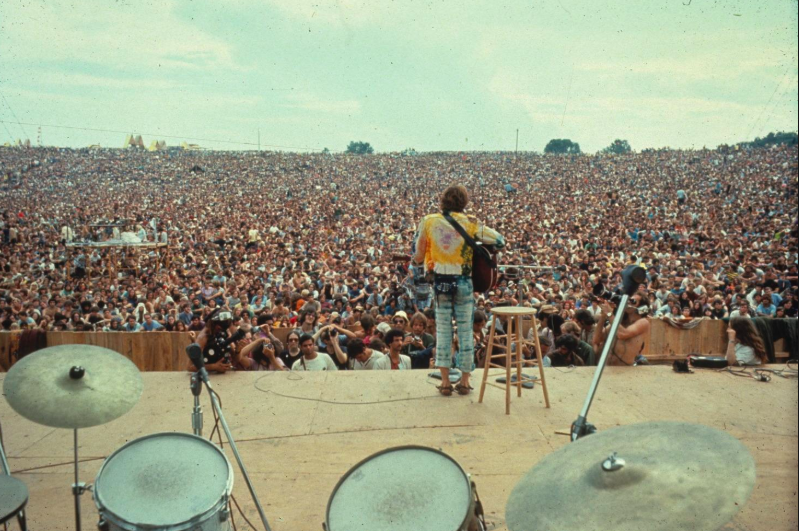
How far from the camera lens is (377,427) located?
3910 millimetres

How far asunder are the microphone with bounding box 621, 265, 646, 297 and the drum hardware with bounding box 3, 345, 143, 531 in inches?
72.2

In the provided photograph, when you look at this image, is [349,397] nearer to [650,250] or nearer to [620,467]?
[620,467]

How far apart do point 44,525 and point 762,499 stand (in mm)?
3264

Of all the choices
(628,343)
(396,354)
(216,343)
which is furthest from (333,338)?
(628,343)

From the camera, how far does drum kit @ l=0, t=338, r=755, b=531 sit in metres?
1.47

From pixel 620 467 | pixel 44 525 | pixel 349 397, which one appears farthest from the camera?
pixel 349 397

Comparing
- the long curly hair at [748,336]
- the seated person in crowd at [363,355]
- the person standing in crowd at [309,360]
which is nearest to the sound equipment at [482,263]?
the seated person in crowd at [363,355]

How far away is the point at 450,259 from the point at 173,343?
4.41 m

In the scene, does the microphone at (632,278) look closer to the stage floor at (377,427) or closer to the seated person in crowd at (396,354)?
the stage floor at (377,427)

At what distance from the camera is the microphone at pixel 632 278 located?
2008 millimetres

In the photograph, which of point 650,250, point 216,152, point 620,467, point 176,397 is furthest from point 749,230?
point 216,152

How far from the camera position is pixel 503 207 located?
27469 mm

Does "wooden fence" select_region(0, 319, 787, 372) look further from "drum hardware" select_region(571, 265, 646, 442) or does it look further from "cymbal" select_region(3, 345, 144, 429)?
"drum hardware" select_region(571, 265, 646, 442)

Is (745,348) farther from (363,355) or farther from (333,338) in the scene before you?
(333,338)
